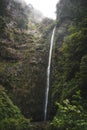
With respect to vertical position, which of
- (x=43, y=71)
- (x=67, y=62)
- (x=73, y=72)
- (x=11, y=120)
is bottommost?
(x=11, y=120)

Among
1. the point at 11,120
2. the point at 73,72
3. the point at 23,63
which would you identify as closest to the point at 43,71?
the point at 23,63

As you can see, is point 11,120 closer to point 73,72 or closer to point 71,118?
point 71,118

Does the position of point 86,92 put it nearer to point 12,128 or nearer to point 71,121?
point 12,128

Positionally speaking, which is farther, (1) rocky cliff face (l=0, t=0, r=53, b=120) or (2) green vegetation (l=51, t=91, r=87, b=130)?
(1) rocky cliff face (l=0, t=0, r=53, b=120)

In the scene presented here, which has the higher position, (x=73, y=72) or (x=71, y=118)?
(x=73, y=72)

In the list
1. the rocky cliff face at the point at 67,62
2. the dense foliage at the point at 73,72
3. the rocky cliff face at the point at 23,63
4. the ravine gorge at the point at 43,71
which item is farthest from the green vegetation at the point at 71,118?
the rocky cliff face at the point at 23,63

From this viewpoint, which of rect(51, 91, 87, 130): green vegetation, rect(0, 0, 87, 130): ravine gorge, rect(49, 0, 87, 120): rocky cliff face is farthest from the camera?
rect(49, 0, 87, 120): rocky cliff face

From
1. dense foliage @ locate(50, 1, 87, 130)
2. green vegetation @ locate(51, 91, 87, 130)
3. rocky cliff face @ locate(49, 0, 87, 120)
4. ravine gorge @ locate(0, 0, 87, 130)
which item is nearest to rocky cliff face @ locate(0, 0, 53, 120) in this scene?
ravine gorge @ locate(0, 0, 87, 130)

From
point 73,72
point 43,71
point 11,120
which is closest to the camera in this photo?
point 11,120

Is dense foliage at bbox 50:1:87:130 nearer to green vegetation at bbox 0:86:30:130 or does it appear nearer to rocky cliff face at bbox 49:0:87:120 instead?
rocky cliff face at bbox 49:0:87:120

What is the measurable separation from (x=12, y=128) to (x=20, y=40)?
42.8ft

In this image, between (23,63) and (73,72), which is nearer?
(73,72)

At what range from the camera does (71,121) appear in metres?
6.00

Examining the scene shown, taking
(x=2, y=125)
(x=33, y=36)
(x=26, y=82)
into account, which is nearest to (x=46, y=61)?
(x=26, y=82)
